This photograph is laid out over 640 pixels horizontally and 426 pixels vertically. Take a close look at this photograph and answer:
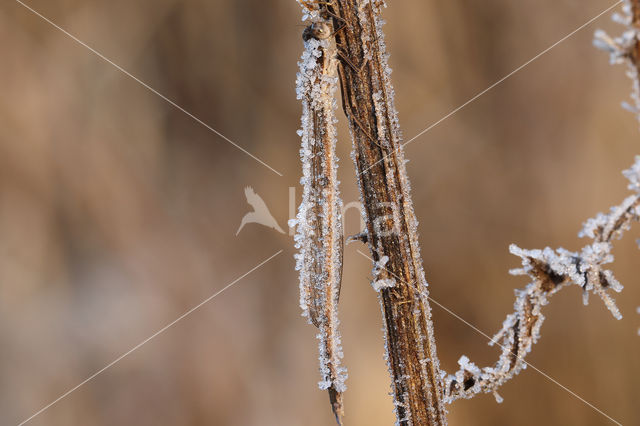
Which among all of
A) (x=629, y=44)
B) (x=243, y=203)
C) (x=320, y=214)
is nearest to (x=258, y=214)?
(x=243, y=203)

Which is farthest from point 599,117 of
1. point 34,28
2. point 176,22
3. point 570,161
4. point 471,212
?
point 34,28

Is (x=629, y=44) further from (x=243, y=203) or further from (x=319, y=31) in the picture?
(x=243, y=203)

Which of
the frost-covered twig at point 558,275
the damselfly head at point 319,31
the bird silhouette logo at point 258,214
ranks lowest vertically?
the frost-covered twig at point 558,275

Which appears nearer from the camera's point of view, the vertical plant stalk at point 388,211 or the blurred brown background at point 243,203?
the vertical plant stalk at point 388,211

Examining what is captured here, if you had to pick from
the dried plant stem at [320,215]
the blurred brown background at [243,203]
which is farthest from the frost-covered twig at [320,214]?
the blurred brown background at [243,203]

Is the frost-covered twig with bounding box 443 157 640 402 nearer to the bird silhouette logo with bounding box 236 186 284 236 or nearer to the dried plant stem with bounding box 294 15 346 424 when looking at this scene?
the dried plant stem with bounding box 294 15 346 424

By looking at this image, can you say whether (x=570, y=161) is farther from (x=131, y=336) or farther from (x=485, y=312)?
(x=131, y=336)

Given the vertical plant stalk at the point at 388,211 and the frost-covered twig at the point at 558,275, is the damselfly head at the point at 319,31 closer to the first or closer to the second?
the vertical plant stalk at the point at 388,211
